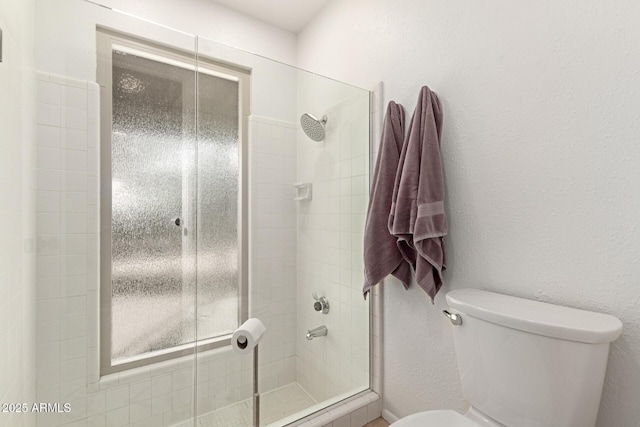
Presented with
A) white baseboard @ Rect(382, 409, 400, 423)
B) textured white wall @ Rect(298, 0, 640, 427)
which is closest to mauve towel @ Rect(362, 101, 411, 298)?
textured white wall @ Rect(298, 0, 640, 427)

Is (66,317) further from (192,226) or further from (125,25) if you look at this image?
(125,25)

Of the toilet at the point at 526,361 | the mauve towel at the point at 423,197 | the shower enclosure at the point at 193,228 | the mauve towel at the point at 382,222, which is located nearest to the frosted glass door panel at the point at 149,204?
the shower enclosure at the point at 193,228

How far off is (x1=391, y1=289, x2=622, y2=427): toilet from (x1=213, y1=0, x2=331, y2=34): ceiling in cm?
194

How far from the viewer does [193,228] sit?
1354mm

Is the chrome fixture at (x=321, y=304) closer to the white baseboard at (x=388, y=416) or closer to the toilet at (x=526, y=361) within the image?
the white baseboard at (x=388, y=416)

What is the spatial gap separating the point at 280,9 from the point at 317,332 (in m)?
2.00

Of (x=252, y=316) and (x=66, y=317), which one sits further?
(x=252, y=316)

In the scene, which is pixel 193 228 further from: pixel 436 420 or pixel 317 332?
pixel 436 420

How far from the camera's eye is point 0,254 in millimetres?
945

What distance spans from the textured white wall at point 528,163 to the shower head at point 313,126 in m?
0.37

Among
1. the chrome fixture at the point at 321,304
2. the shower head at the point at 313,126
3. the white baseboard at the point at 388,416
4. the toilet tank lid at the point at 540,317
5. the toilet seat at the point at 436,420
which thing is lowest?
the white baseboard at the point at 388,416

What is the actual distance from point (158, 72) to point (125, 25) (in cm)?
25

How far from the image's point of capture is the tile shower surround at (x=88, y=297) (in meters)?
1.16

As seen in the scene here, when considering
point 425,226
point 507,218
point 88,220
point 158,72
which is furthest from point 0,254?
point 507,218
